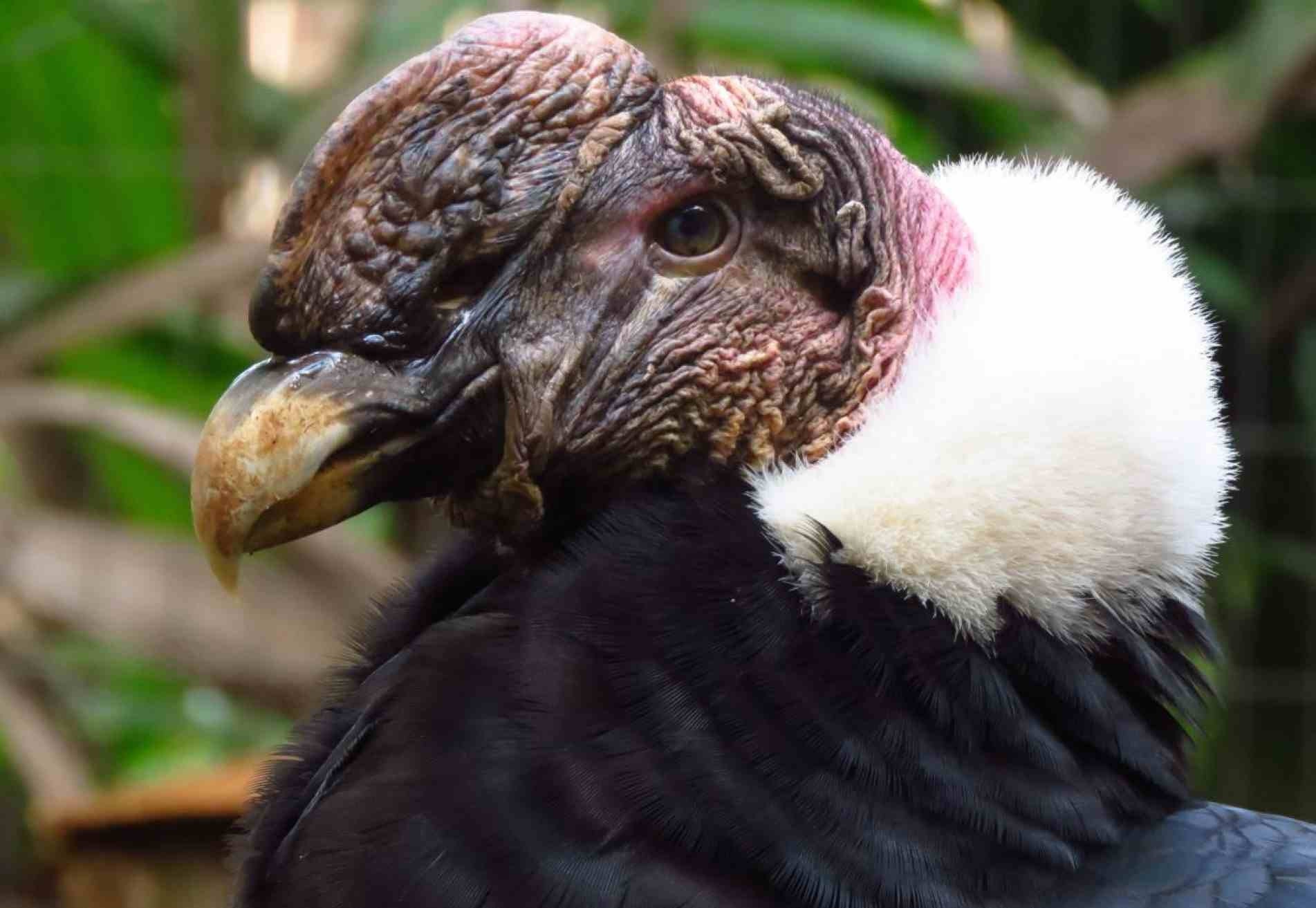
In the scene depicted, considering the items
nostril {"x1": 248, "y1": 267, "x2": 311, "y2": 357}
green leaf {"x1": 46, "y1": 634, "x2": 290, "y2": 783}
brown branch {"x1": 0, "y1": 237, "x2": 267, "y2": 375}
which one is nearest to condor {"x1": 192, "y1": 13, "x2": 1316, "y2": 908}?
nostril {"x1": 248, "y1": 267, "x2": 311, "y2": 357}

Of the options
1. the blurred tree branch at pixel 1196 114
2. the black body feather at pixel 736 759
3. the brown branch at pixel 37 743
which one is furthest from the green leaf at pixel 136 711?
the black body feather at pixel 736 759

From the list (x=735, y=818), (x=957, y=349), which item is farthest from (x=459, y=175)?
(x=735, y=818)

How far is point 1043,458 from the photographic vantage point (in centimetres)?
157

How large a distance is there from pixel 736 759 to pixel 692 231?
584mm

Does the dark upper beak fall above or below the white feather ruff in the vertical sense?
below

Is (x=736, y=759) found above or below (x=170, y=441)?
above

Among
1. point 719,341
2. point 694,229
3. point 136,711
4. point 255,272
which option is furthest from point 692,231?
point 136,711

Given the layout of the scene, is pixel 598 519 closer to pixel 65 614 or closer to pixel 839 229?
pixel 839 229

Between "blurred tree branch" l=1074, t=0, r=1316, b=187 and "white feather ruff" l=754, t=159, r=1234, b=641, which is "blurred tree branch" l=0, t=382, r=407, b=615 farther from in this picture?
"white feather ruff" l=754, t=159, r=1234, b=641

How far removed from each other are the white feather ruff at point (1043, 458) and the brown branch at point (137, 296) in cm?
358

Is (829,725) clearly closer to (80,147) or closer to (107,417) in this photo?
(107,417)

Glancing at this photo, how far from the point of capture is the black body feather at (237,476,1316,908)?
1483 mm

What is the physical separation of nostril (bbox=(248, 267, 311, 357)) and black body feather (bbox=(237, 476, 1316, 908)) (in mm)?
336

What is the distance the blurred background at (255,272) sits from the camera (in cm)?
489
